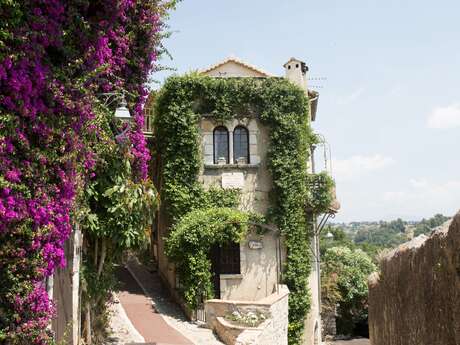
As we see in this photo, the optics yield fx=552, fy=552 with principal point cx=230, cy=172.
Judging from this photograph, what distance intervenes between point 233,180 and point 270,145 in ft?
6.15

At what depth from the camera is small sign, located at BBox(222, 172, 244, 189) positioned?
20248mm

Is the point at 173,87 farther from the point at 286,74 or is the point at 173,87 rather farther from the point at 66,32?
the point at 66,32

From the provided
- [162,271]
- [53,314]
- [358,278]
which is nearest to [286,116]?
[162,271]

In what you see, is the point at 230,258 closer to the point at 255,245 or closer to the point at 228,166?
the point at 255,245

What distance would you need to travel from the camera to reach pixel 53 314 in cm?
884

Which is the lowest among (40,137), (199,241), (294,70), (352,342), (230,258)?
(352,342)

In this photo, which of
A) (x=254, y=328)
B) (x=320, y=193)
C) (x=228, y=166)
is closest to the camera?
(x=254, y=328)

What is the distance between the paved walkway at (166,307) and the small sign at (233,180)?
4.70m

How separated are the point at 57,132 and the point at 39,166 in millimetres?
676

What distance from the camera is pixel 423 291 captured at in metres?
4.61

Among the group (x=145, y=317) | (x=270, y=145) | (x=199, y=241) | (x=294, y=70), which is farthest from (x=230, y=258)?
(x=294, y=70)

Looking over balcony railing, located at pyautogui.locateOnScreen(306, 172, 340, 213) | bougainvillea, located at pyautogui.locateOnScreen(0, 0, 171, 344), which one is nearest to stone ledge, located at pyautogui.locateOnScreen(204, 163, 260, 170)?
balcony railing, located at pyautogui.locateOnScreen(306, 172, 340, 213)

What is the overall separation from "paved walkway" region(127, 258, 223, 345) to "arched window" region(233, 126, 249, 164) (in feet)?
18.8

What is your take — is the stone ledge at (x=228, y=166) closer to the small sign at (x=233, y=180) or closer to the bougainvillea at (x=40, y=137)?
the small sign at (x=233, y=180)
